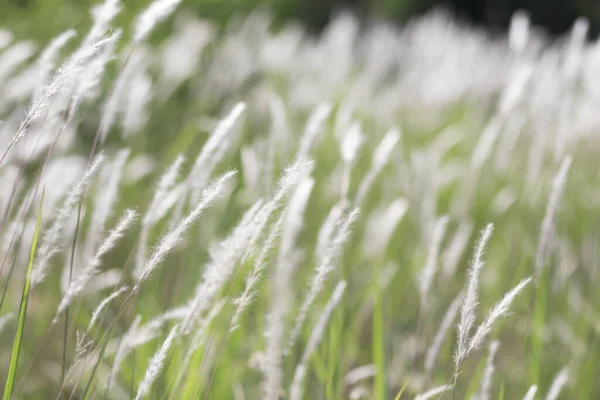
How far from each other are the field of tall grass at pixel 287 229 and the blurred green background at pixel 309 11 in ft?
0.71

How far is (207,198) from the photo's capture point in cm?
54

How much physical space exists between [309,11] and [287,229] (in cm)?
754

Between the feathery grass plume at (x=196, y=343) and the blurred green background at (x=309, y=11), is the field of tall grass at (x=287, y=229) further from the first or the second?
the blurred green background at (x=309, y=11)

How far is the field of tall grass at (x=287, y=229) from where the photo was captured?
0.64 m

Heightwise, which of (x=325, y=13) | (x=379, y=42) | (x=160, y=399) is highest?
(x=160, y=399)

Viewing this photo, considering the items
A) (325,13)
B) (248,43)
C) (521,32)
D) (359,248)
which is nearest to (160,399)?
(359,248)

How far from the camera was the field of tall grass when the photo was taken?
25.1 inches

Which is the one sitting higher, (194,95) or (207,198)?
(207,198)

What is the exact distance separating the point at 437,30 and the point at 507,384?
2683mm

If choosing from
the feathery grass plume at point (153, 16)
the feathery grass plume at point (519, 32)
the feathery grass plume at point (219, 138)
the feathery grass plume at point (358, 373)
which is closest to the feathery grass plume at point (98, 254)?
the feathery grass plume at point (219, 138)

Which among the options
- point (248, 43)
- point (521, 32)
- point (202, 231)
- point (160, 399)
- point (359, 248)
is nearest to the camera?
point (160, 399)

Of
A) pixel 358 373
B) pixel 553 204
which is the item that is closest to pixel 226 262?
pixel 553 204

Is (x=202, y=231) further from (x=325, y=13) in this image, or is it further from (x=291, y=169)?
(x=325, y=13)

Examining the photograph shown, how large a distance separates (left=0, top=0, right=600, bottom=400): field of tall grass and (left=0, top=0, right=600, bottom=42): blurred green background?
22cm
